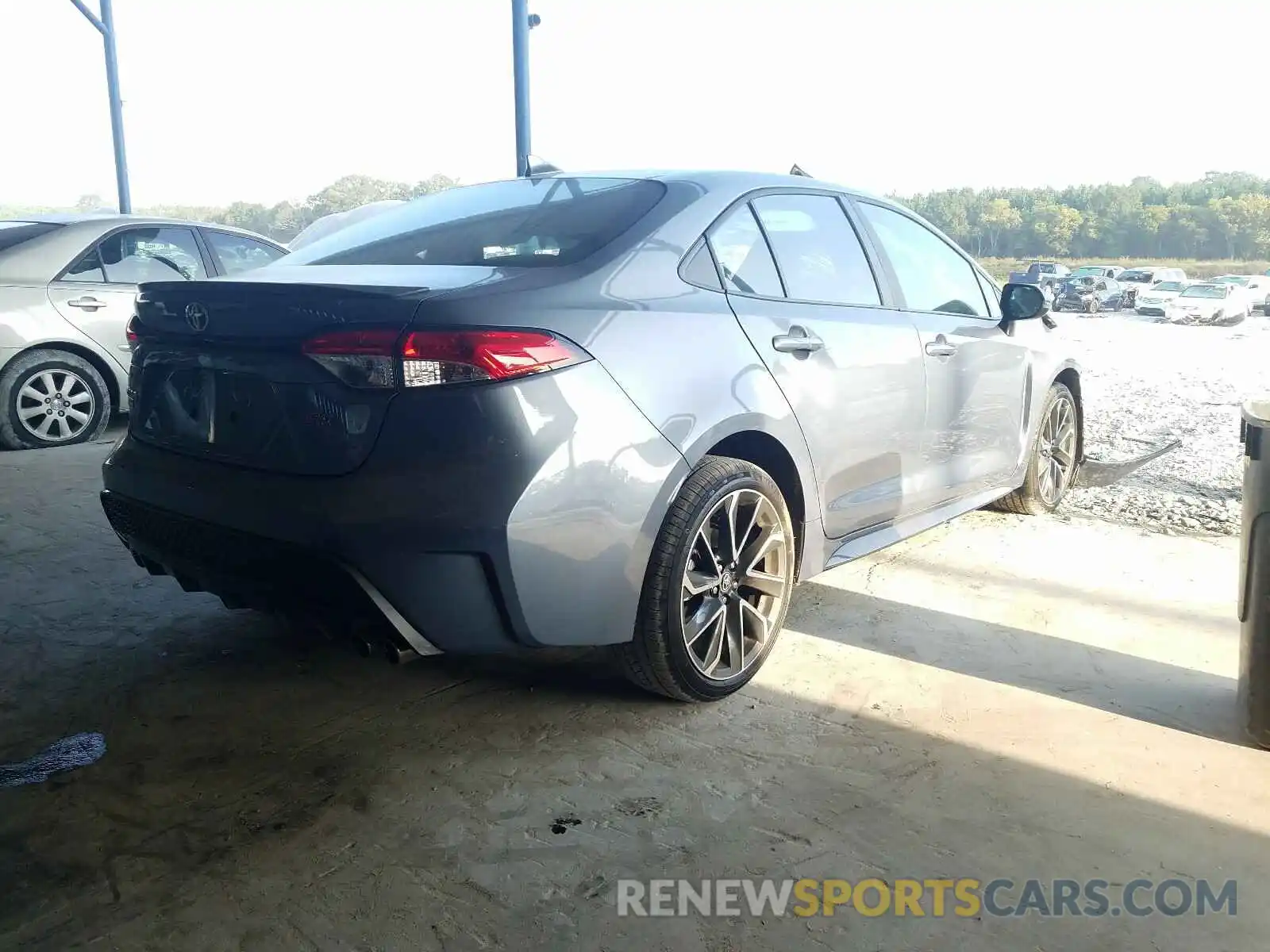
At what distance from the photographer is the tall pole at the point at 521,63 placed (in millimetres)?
8086

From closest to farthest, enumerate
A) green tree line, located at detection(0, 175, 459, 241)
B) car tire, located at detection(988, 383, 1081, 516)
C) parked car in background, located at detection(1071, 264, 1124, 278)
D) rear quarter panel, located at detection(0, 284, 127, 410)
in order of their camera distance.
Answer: car tire, located at detection(988, 383, 1081, 516), rear quarter panel, located at detection(0, 284, 127, 410), green tree line, located at detection(0, 175, 459, 241), parked car in background, located at detection(1071, 264, 1124, 278)

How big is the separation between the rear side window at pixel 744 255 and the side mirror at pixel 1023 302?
63.4 inches

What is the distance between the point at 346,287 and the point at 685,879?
4.97ft

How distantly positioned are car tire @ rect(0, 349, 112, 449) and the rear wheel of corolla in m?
5.27

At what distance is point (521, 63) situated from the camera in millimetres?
8172

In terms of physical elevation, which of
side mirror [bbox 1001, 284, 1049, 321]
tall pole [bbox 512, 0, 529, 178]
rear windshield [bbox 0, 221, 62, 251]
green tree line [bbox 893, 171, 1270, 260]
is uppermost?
tall pole [bbox 512, 0, 529, 178]

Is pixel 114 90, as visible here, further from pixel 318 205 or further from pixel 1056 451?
pixel 1056 451

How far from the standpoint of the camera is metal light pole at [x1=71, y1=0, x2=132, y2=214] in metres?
15.4

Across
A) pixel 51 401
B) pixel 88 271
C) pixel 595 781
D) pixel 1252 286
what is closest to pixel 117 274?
pixel 88 271

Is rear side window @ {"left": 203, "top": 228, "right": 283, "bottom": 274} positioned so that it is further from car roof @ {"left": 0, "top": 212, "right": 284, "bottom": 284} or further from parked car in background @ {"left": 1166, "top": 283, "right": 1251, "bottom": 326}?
parked car in background @ {"left": 1166, "top": 283, "right": 1251, "bottom": 326}

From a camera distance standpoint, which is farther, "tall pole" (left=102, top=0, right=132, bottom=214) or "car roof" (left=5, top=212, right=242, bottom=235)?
"tall pole" (left=102, top=0, right=132, bottom=214)

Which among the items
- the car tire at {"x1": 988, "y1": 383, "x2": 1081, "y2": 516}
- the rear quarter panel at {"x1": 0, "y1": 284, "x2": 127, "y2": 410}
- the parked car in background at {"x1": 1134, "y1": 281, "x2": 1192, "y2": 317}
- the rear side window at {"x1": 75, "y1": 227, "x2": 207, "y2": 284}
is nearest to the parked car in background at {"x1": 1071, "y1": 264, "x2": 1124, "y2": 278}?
the parked car in background at {"x1": 1134, "y1": 281, "x2": 1192, "y2": 317}

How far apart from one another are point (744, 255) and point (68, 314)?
16.9 ft

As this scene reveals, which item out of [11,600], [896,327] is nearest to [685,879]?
[896,327]
